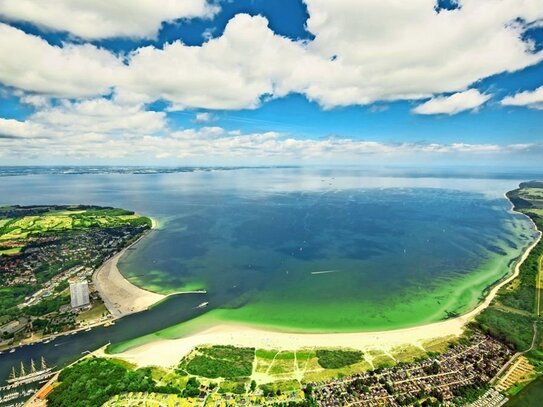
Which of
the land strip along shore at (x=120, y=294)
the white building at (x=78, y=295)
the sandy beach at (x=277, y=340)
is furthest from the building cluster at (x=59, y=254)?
the sandy beach at (x=277, y=340)

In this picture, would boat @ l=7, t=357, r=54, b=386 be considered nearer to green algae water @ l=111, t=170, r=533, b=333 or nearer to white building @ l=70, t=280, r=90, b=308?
white building @ l=70, t=280, r=90, b=308

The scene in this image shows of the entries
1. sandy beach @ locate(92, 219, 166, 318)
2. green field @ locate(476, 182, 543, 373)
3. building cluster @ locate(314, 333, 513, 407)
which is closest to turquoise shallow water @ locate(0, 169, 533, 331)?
sandy beach @ locate(92, 219, 166, 318)

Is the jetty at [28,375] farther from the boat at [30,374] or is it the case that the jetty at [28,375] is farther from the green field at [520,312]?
the green field at [520,312]

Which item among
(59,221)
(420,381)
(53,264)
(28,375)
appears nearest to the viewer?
(420,381)

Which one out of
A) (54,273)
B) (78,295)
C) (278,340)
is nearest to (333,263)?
(278,340)

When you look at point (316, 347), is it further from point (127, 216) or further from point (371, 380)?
point (127, 216)

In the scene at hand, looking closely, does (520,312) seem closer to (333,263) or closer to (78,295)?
(333,263)
